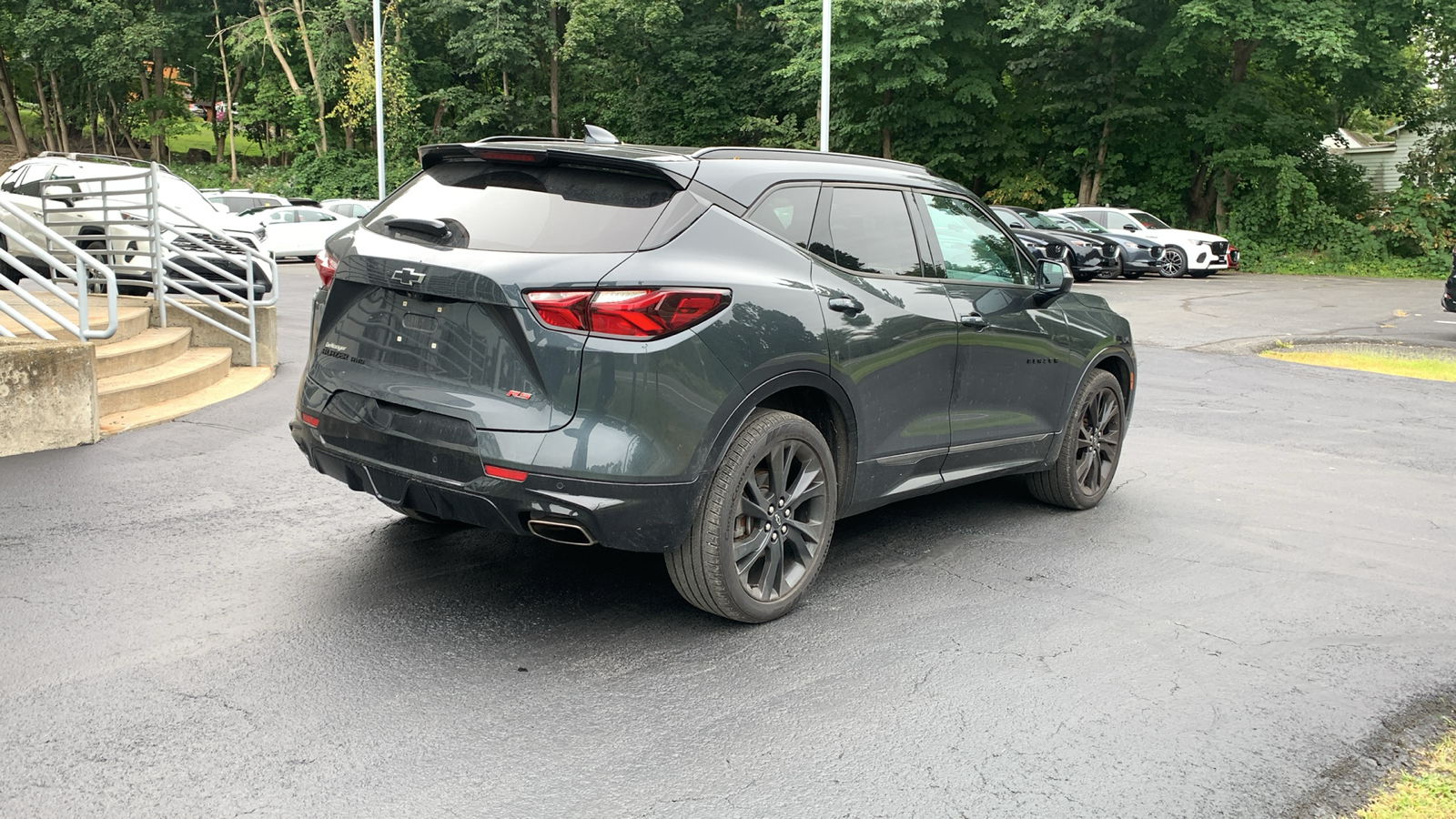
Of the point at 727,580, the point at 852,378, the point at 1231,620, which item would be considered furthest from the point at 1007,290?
the point at 727,580

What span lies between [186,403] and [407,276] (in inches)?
211

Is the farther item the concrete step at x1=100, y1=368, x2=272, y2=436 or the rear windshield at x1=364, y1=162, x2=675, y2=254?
the concrete step at x1=100, y1=368, x2=272, y2=436

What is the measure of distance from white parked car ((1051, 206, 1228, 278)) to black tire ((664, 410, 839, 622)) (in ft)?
81.5

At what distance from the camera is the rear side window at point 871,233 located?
4.94 m

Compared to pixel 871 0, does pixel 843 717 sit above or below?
below

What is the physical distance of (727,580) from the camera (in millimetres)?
4383

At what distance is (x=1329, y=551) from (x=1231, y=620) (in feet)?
4.73

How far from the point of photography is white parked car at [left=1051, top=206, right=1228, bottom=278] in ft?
91.0

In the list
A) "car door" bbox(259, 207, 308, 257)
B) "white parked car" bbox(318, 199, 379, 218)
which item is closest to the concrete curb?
"car door" bbox(259, 207, 308, 257)

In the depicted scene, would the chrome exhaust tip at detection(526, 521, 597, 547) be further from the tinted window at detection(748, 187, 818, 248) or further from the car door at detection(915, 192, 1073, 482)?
the car door at detection(915, 192, 1073, 482)

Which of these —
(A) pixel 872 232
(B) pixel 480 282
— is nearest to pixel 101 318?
(B) pixel 480 282

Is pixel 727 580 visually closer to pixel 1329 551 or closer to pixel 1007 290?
pixel 1007 290

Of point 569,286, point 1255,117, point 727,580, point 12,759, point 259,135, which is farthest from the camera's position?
point 259,135

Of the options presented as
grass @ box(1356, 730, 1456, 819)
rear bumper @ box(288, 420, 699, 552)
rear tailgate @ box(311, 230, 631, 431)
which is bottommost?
grass @ box(1356, 730, 1456, 819)
